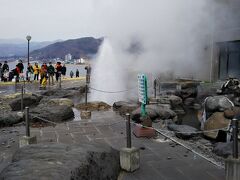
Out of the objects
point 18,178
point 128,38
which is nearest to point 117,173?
point 18,178

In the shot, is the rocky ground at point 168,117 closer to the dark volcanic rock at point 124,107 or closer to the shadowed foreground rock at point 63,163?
the dark volcanic rock at point 124,107

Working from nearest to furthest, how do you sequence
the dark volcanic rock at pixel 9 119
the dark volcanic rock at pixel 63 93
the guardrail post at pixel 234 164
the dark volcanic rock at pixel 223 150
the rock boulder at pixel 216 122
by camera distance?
1. the guardrail post at pixel 234 164
2. the dark volcanic rock at pixel 223 150
3. the dark volcanic rock at pixel 9 119
4. the rock boulder at pixel 216 122
5. the dark volcanic rock at pixel 63 93

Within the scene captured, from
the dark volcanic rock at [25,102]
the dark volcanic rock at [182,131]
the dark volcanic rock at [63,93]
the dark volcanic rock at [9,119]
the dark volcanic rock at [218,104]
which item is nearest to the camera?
the dark volcanic rock at [182,131]

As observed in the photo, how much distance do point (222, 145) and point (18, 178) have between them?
550 cm

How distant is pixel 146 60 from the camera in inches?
786

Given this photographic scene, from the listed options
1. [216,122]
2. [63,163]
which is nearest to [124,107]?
[216,122]

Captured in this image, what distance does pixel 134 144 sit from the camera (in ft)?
25.2

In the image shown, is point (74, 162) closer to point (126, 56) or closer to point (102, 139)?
point (102, 139)

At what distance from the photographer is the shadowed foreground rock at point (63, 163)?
12.9 feet

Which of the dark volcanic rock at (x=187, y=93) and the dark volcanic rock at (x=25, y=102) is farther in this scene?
the dark volcanic rock at (x=187, y=93)

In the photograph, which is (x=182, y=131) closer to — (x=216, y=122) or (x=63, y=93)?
(x=216, y=122)

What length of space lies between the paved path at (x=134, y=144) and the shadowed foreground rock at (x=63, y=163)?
53 centimetres

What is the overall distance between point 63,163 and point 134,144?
3621 mm


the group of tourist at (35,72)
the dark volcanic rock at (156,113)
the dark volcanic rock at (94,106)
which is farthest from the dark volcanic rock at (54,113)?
the group of tourist at (35,72)
